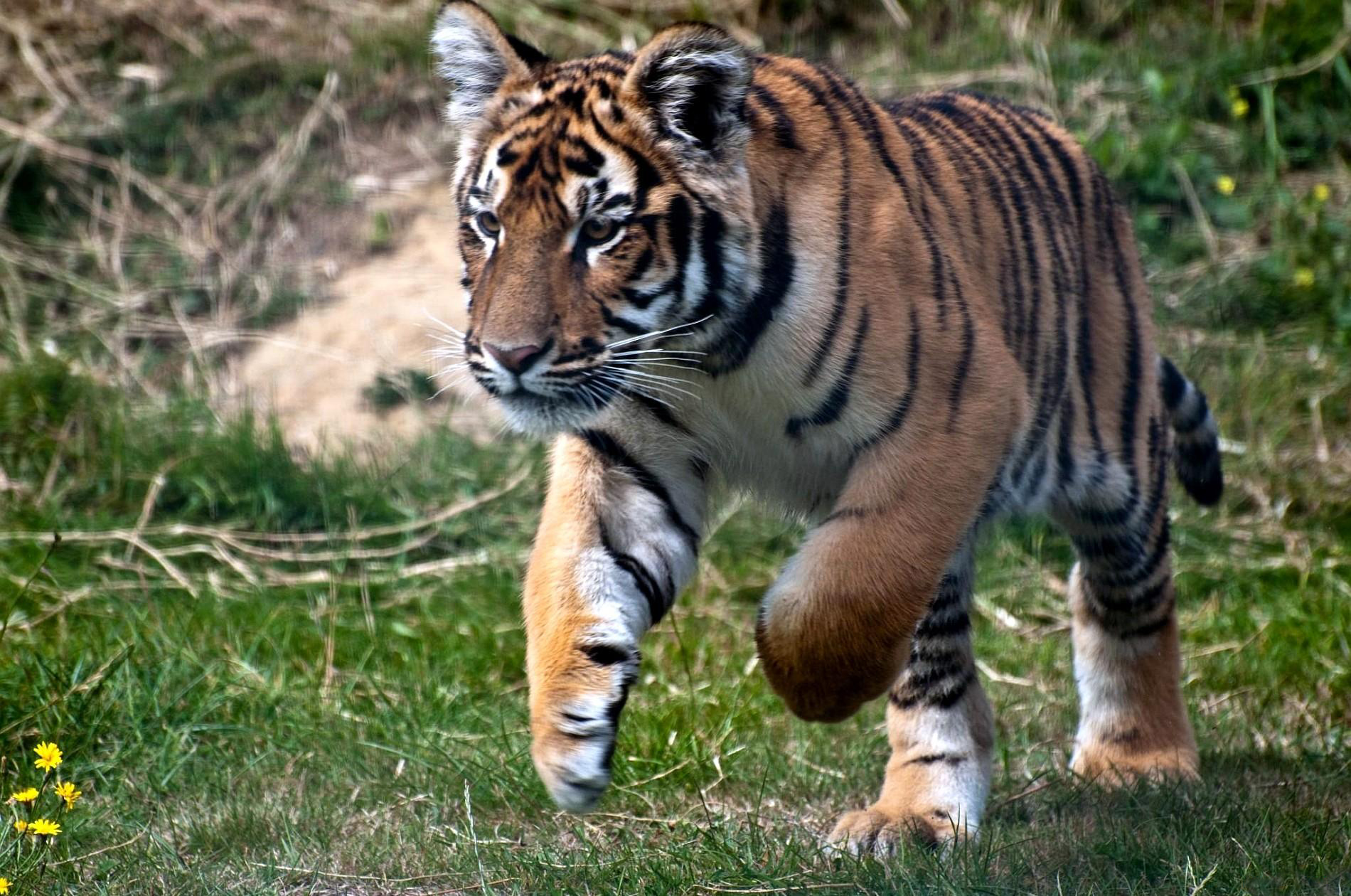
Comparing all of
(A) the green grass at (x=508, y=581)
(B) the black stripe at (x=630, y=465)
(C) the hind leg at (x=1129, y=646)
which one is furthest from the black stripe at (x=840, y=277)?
(C) the hind leg at (x=1129, y=646)

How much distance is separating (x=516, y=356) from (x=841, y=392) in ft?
2.09

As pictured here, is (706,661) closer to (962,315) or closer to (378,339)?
(962,315)

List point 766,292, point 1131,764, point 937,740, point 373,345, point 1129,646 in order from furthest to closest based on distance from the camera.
A: point 373,345, point 1129,646, point 1131,764, point 937,740, point 766,292

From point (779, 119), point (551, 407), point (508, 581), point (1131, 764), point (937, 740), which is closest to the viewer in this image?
point (551, 407)

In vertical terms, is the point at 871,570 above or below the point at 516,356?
below

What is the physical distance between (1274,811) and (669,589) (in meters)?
1.21

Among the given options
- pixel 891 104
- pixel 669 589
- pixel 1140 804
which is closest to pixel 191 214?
pixel 891 104

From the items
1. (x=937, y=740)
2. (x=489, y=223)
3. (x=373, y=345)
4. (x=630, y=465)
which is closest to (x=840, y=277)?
(x=630, y=465)

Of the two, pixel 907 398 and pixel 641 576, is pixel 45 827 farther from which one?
pixel 907 398

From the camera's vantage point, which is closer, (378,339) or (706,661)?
(706,661)

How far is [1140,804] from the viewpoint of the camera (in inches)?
126

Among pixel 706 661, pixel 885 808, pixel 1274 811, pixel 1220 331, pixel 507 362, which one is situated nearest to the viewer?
pixel 507 362

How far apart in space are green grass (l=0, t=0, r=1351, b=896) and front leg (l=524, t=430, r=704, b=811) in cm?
29

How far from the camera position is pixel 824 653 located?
2.86 meters
